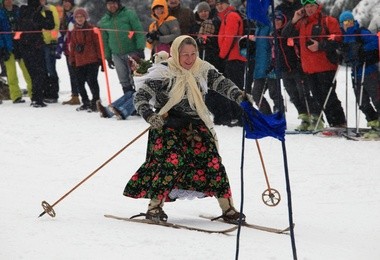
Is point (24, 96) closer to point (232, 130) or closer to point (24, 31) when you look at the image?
point (24, 31)

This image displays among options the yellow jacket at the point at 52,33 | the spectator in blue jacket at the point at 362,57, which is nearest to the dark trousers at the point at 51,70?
the yellow jacket at the point at 52,33

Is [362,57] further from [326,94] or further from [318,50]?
[326,94]

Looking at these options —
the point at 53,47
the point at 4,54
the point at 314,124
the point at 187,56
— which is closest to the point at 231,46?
the point at 314,124

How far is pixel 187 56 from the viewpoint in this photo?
21.0 ft

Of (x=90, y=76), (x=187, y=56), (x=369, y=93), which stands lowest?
(x=90, y=76)

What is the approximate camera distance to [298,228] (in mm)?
6453

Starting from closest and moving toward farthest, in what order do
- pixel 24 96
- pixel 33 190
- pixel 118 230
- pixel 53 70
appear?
pixel 118 230 < pixel 33 190 < pixel 53 70 < pixel 24 96

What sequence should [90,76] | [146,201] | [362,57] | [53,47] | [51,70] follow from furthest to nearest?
[51,70], [53,47], [90,76], [362,57], [146,201]

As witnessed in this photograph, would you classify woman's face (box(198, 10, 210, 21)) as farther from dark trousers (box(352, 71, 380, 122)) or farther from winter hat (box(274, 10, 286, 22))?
dark trousers (box(352, 71, 380, 122))

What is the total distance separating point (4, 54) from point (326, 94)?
18.6ft

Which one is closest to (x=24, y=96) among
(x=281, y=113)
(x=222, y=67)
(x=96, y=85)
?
(x=96, y=85)

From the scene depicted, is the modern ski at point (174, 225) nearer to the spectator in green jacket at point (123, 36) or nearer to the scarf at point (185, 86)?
the scarf at point (185, 86)

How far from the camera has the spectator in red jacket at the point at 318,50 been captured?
10477 millimetres

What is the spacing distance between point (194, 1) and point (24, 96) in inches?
276
